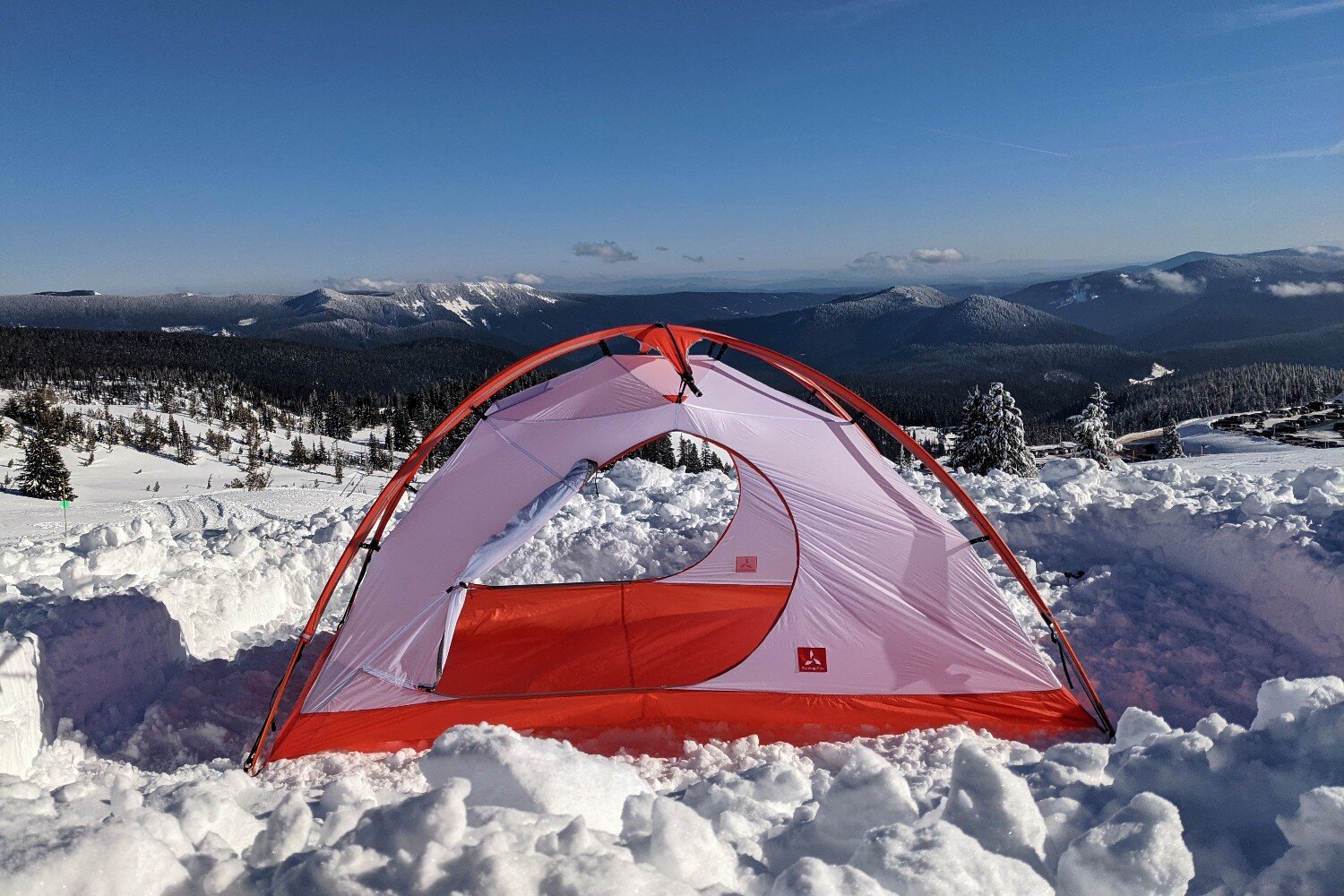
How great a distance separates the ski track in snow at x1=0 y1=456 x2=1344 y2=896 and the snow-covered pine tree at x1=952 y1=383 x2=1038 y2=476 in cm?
2531

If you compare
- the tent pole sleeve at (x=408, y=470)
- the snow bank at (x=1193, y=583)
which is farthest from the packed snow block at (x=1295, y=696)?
the tent pole sleeve at (x=408, y=470)

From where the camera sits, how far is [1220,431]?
232 feet

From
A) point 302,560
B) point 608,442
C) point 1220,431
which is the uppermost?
point 608,442

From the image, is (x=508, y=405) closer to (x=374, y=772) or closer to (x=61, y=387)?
(x=374, y=772)

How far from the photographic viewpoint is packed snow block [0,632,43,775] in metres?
4.64

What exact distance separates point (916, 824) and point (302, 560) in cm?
748

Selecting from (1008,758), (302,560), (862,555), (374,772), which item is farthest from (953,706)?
(302,560)

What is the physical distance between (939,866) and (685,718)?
321 cm

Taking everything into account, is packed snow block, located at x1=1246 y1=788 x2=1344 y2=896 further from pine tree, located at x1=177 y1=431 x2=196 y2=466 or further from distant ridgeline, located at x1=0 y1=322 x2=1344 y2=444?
distant ridgeline, located at x1=0 y1=322 x2=1344 y2=444

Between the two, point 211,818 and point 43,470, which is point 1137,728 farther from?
point 43,470

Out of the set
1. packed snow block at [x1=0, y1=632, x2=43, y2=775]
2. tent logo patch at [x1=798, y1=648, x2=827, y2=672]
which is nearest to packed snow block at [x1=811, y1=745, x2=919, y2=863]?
tent logo patch at [x1=798, y1=648, x2=827, y2=672]

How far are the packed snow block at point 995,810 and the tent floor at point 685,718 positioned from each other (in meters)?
2.40

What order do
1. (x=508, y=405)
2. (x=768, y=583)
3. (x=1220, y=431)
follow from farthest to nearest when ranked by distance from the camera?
1. (x=1220, y=431)
2. (x=768, y=583)
3. (x=508, y=405)

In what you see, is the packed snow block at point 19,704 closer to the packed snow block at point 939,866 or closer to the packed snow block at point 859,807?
the packed snow block at point 859,807
